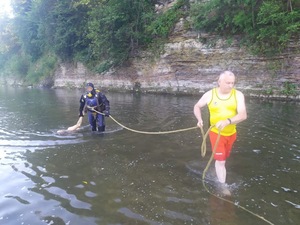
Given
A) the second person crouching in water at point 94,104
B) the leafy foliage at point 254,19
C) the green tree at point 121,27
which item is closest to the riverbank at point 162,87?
the green tree at point 121,27

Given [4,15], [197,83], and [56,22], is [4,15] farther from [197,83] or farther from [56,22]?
[197,83]

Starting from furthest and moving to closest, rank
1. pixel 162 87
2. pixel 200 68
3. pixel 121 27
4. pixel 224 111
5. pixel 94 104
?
pixel 121 27, pixel 162 87, pixel 200 68, pixel 94 104, pixel 224 111

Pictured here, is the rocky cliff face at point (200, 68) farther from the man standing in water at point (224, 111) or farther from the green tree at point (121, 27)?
the man standing in water at point (224, 111)

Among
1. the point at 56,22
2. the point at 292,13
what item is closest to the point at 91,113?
the point at 292,13

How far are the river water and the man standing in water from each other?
31.3 inches

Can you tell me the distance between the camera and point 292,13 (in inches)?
691

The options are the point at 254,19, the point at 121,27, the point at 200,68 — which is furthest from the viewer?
the point at 121,27

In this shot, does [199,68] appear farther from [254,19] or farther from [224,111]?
[224,111]

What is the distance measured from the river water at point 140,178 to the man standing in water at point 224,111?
2.61ft

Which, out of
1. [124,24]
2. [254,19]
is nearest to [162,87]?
[124,24]

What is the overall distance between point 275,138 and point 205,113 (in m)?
5.77

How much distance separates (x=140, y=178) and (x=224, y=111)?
7.35 feet

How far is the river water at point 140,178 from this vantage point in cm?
466

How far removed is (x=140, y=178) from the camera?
6.18m
